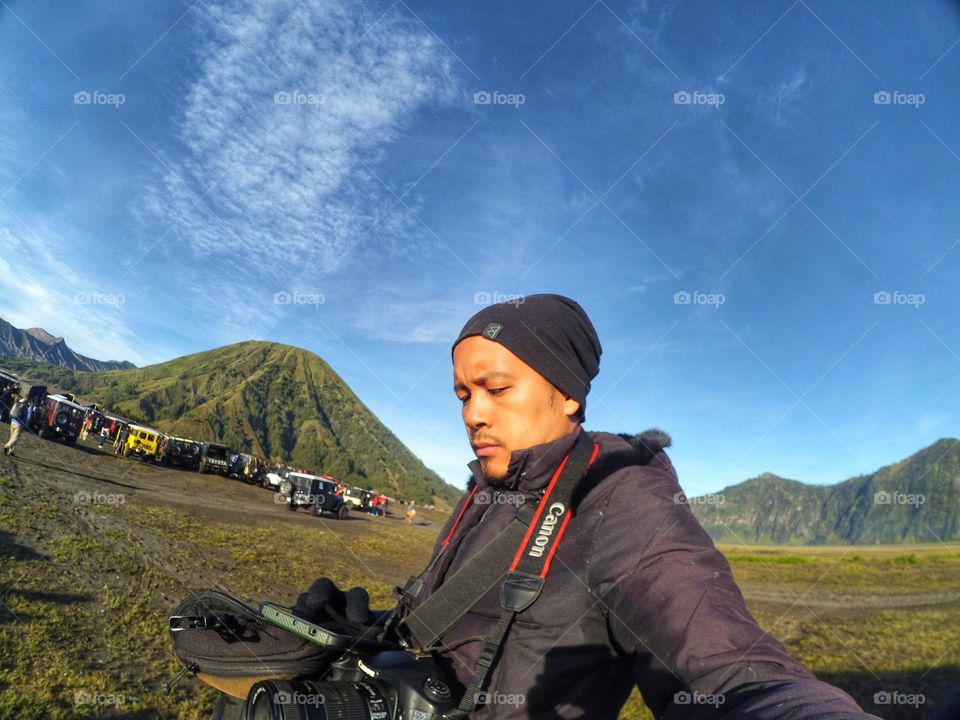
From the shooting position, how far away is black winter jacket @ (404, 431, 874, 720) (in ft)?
4.11

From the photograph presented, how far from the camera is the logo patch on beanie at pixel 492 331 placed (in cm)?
223

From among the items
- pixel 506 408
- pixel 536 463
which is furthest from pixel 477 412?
pixel 536 463

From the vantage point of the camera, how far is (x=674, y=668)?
137cm

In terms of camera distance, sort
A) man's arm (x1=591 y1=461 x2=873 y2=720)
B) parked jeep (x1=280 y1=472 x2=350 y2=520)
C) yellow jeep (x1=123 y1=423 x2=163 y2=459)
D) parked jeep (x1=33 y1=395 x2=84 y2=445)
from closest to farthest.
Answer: man's arm (x1=591 y1=461 x2=873 y2=720) < parked jeep (x1=33 y1=395 x2=84 y2=445) < parked jeep (x1=280 y1=472 x2=350 y2=520) < yellow jeep (x1=123 y1=423 x2=163 y2=459)

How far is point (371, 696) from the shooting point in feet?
5.42

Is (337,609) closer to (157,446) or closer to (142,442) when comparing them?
(142,442)

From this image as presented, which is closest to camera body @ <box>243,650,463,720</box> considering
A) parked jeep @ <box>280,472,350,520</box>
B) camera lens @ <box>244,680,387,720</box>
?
camera lens @ <box>244,680,387,720</box>

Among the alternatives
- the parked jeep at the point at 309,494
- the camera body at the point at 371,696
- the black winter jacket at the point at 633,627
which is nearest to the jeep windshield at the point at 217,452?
the parked jeep at the point at 309,494

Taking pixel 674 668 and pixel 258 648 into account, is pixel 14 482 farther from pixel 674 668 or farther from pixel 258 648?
pixel 674 668

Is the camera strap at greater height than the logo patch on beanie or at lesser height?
lesser

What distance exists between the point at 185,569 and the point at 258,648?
11.4 m

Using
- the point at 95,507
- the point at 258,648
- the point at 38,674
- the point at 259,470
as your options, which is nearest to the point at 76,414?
the point at 259,470

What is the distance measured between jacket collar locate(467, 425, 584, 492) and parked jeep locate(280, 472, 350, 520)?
34576 millimetres

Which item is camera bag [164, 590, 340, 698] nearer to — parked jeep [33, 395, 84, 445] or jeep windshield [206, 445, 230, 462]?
parked jeep [33, 395, 84, 445]
